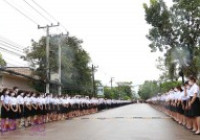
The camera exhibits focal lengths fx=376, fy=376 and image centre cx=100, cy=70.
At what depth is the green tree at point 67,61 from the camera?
36.4m

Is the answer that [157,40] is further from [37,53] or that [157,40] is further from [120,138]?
[37,53]

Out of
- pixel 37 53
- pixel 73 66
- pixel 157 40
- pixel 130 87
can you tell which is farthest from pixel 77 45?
pixel 130 87

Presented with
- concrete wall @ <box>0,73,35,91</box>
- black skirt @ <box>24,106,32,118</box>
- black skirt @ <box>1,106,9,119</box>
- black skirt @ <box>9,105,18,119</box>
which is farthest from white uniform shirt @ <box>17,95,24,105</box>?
concrete wall @ <box>0,73,35,91</box>

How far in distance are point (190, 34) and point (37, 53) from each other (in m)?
18.2

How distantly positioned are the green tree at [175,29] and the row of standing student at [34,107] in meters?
6.82

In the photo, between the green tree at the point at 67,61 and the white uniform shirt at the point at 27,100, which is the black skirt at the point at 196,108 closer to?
the white uniform shirt at the point at 27,100

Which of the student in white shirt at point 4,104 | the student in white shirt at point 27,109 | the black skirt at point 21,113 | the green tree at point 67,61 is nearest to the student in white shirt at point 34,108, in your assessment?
the student in white shirt at point 27,109

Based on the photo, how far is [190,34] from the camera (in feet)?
72.8

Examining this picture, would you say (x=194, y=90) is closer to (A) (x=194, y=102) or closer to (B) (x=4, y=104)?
(A) (x=194, y=102)

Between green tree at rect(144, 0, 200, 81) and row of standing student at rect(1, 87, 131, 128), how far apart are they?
6.82 m

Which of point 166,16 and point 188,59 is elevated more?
point 166,16

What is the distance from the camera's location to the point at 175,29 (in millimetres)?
22703

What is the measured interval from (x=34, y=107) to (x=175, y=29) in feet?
32.2

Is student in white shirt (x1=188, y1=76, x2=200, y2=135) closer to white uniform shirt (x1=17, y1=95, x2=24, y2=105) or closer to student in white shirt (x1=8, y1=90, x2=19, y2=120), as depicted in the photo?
student in white shirt (x1=8, y1=90, x2=19, y2=120)
